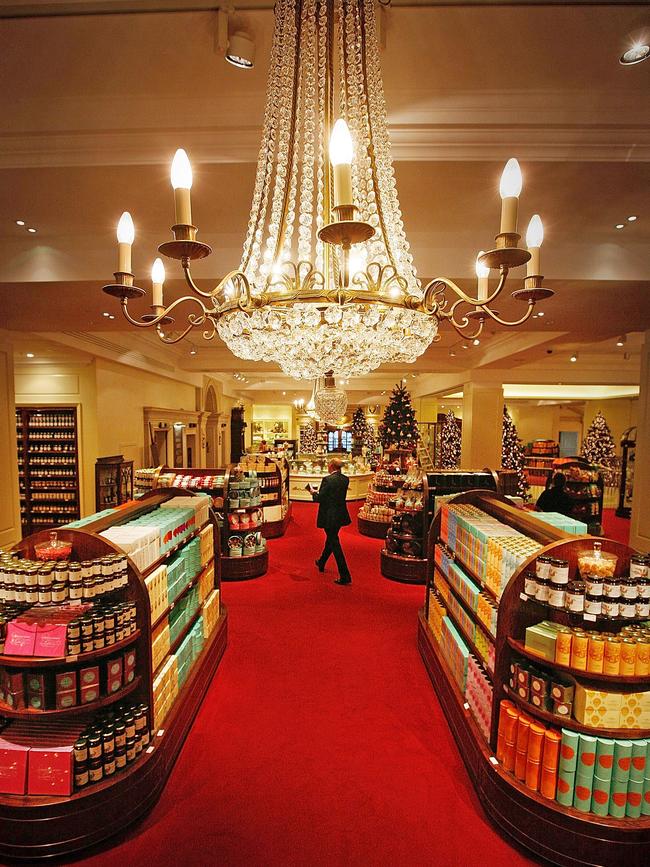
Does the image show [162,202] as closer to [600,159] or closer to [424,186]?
[424,186]

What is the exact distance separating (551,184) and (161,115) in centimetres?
310

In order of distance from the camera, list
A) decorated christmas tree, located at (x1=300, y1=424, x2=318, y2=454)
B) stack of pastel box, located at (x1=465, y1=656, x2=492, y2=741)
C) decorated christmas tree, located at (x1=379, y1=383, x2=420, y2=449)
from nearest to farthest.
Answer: stack of pastel box, located at (x1=465, y1=656, x2=492, y2=741), decorated christmas tree, located at (x1=379, y1=383, x2=420, y2=449), decorated christmas tree, located at (x1=300, y1=424, x2=318, y2=454)

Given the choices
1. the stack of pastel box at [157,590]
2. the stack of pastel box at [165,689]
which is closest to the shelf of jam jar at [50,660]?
the stack of pastel box at [157,590]

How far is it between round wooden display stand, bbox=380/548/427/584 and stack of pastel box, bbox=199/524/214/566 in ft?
10.4

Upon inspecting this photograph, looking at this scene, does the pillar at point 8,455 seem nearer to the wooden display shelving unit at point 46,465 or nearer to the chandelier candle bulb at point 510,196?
the wooden display shelving unit at point 46,465

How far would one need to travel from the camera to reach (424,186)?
3781 millimetres

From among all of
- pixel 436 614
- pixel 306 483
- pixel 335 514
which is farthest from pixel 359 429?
pixel 436 614

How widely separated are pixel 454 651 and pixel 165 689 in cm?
214

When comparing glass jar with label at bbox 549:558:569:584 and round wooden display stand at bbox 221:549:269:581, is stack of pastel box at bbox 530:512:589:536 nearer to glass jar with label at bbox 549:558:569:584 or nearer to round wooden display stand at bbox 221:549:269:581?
glass jar with label at bbox 549:558:569:584

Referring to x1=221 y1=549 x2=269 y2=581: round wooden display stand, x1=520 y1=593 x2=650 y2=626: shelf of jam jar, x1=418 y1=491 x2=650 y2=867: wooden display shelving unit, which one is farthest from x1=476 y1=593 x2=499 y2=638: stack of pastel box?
x1=221 y1=549 x2=269 y2=581: round wooden display stand

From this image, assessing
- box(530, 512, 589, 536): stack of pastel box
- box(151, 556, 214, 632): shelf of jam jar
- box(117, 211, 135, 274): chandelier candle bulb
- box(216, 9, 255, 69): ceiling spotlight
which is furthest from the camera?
box(530, 512, 589, 536): stack of pastel box

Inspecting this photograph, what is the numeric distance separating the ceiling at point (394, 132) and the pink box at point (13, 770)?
3.87 metres

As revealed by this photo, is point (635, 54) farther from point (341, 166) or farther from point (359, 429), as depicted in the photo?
point (359, 429)

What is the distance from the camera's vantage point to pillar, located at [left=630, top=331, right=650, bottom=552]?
657cm
